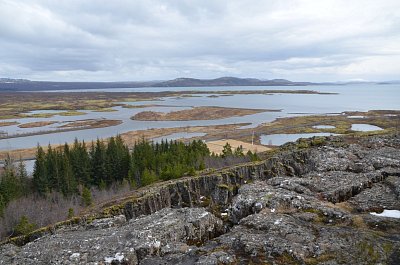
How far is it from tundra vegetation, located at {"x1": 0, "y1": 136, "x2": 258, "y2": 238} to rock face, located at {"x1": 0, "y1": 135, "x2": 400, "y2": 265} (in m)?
17.1

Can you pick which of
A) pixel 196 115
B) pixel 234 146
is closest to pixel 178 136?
pixel 234 146

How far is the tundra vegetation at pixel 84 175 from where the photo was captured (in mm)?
48906

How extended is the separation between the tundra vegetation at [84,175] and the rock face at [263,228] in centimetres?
1714

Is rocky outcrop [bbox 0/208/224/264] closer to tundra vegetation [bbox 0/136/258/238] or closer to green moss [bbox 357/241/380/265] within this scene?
green moss [bbox 357/241/380/265]

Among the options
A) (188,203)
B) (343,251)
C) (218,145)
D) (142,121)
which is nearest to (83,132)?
(142,121)

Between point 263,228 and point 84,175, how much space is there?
51.8 m

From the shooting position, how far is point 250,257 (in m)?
19.8

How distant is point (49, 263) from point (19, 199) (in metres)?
41.3

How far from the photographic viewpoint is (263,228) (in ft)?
75.2

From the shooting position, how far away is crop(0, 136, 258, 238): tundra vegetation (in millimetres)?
48906

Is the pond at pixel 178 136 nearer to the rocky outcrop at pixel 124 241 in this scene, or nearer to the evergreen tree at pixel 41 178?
the evergreen tree at pixel 41 178

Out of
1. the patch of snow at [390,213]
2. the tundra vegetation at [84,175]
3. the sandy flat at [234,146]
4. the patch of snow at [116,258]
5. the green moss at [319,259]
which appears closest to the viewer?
the green moss at [319,259]

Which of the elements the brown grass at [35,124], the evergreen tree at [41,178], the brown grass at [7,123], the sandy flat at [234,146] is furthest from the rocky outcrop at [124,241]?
the brown grass at [7,123]

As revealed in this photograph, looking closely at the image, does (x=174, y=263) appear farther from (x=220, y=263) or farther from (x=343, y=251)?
(x=343, y=251)
